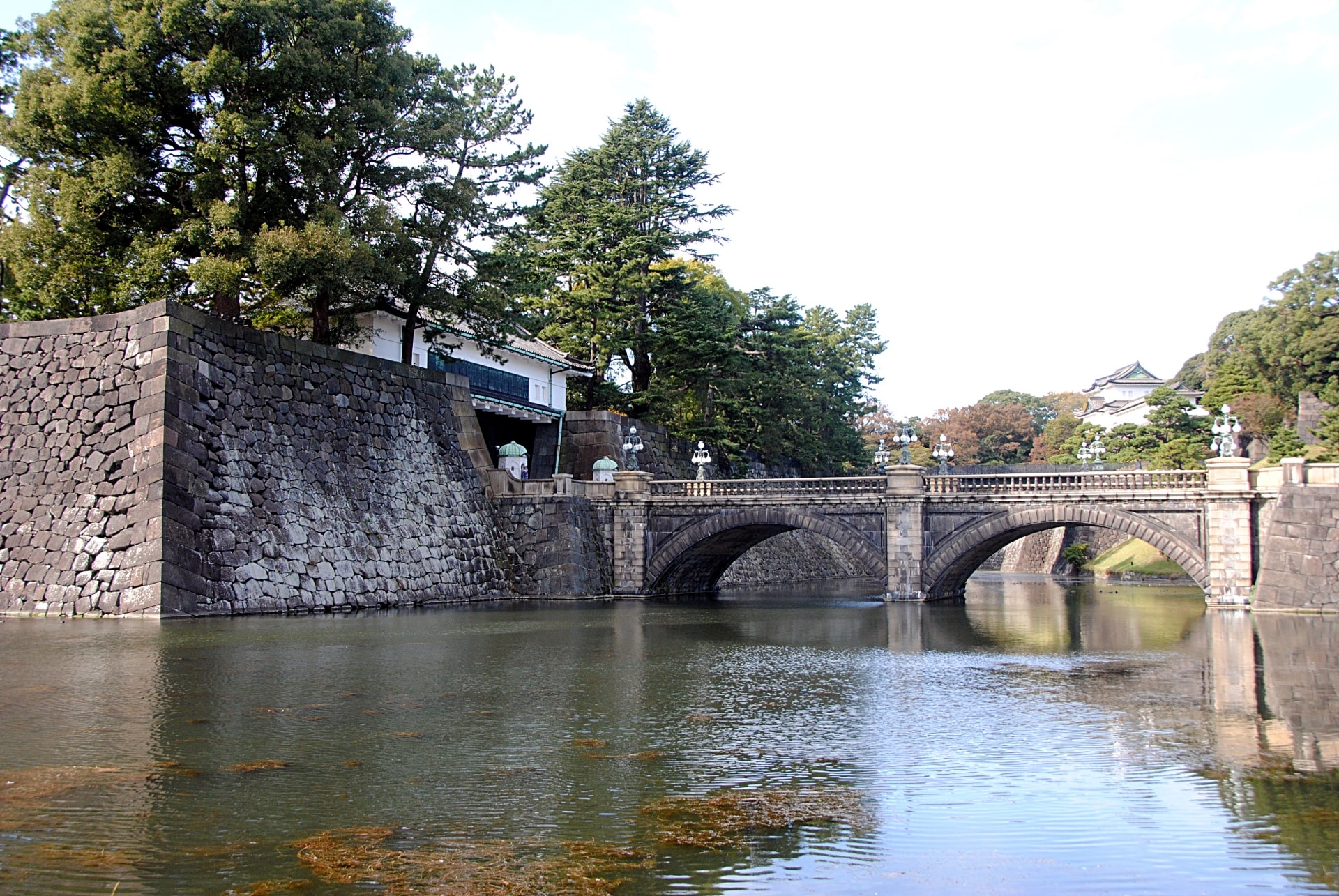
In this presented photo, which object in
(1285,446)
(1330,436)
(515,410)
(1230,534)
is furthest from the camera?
(1285,446)

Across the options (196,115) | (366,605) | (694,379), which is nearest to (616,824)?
(366,605)

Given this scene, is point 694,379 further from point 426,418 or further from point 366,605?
point 366,605

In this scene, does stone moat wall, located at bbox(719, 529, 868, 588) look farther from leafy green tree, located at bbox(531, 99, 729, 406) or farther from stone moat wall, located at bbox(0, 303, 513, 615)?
stone moat wall, located at bbox(0, 303, 513, 615)

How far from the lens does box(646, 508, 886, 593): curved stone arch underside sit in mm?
41906

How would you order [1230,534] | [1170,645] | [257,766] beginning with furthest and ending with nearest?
[1230,534]
[1170,645]
[257,766]

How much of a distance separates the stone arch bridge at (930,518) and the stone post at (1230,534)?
32 millimetres

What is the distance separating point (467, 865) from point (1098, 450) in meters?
60.9

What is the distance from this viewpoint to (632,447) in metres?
47.3

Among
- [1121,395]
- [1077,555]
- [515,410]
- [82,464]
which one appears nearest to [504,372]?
[515,410]

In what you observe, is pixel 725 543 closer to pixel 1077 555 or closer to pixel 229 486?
pixel 229 486

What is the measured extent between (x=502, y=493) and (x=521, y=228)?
10.1 metres

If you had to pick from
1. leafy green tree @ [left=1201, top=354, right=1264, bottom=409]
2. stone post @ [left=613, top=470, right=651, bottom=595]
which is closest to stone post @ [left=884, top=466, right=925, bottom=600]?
stone post @ [left=613, top=470, right=651, bottom=595]

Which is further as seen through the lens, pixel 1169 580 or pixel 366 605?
pixel 1169 580

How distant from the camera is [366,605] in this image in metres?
34.1
